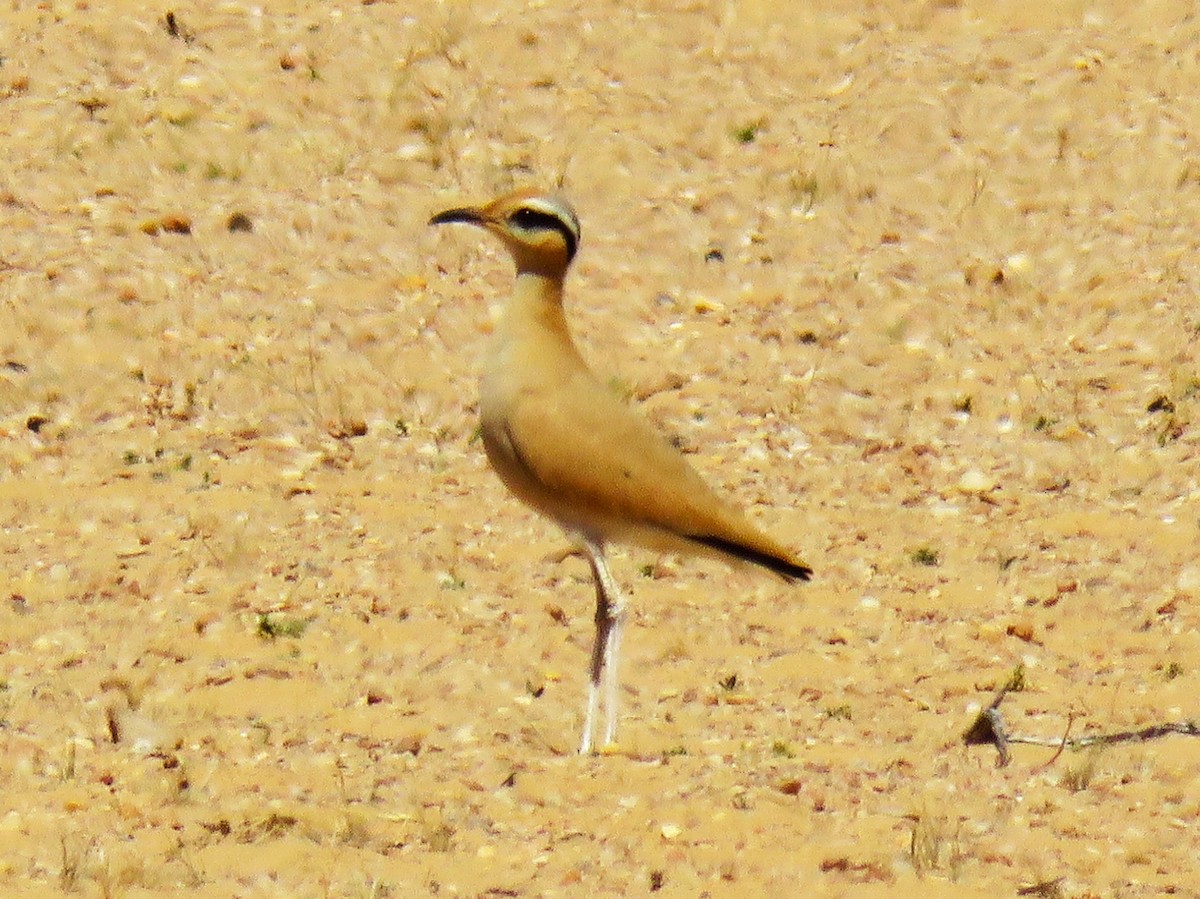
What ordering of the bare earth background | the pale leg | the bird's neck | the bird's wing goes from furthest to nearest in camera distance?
the bird's neck < the bird's wing < the pale leg < the bare earth background

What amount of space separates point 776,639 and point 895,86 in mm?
5836

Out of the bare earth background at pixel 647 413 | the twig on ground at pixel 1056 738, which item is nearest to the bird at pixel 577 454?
the bare earth background at pixel 647 413

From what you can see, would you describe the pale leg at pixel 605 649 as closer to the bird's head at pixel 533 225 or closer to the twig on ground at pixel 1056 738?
the bird's head at pixel 533 225

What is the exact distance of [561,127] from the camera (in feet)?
41.2

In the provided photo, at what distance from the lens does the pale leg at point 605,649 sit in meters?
7.14

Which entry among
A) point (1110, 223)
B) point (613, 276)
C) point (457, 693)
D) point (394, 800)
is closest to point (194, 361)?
point (613, 276)

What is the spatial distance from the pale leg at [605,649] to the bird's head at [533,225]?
3.40 ft

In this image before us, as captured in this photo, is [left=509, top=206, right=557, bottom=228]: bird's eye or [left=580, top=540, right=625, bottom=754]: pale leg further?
[left=509, top=206, right=557, bottom=228]: bird's eye

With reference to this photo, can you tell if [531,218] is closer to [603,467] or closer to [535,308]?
[535,308]

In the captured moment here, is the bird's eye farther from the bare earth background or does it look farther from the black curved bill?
the bare earth background

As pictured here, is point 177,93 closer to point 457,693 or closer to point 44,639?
point 44,639

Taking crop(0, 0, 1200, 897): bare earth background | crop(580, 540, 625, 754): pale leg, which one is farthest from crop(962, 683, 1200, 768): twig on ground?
crop(580, 540, 625, 754): pale leg

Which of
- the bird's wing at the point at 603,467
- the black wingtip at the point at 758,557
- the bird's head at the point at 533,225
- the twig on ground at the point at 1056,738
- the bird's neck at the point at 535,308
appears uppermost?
the bird's head at the point at 533,225

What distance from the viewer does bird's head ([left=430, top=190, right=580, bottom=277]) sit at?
25.2 feet
